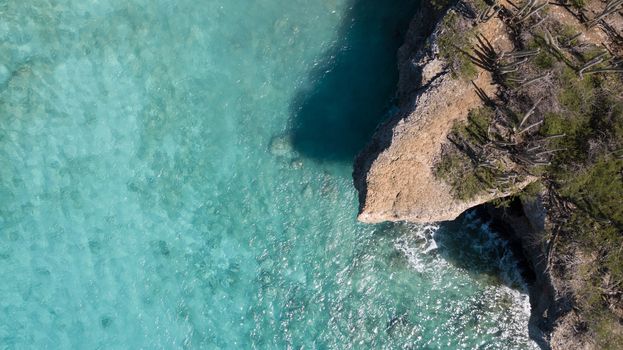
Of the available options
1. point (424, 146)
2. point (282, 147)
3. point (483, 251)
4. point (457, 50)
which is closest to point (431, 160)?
point (424, 146)

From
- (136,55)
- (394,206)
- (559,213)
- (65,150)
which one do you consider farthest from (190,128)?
(559,213)

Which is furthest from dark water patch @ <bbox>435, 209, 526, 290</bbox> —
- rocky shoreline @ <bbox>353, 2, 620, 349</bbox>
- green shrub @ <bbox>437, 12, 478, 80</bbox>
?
green shrub @ <bbox>437, 12, 478, 80</bbox>

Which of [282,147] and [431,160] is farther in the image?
[282,147]

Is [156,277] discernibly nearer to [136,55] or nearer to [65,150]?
[65,150]

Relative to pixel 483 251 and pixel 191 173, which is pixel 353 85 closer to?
pixel 191 173

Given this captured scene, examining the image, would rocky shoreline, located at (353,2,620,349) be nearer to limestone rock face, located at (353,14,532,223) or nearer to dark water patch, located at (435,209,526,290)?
limestone rock face, located at (353,14,532,223)

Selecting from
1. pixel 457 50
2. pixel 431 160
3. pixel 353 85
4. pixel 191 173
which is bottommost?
pixel 191 173
